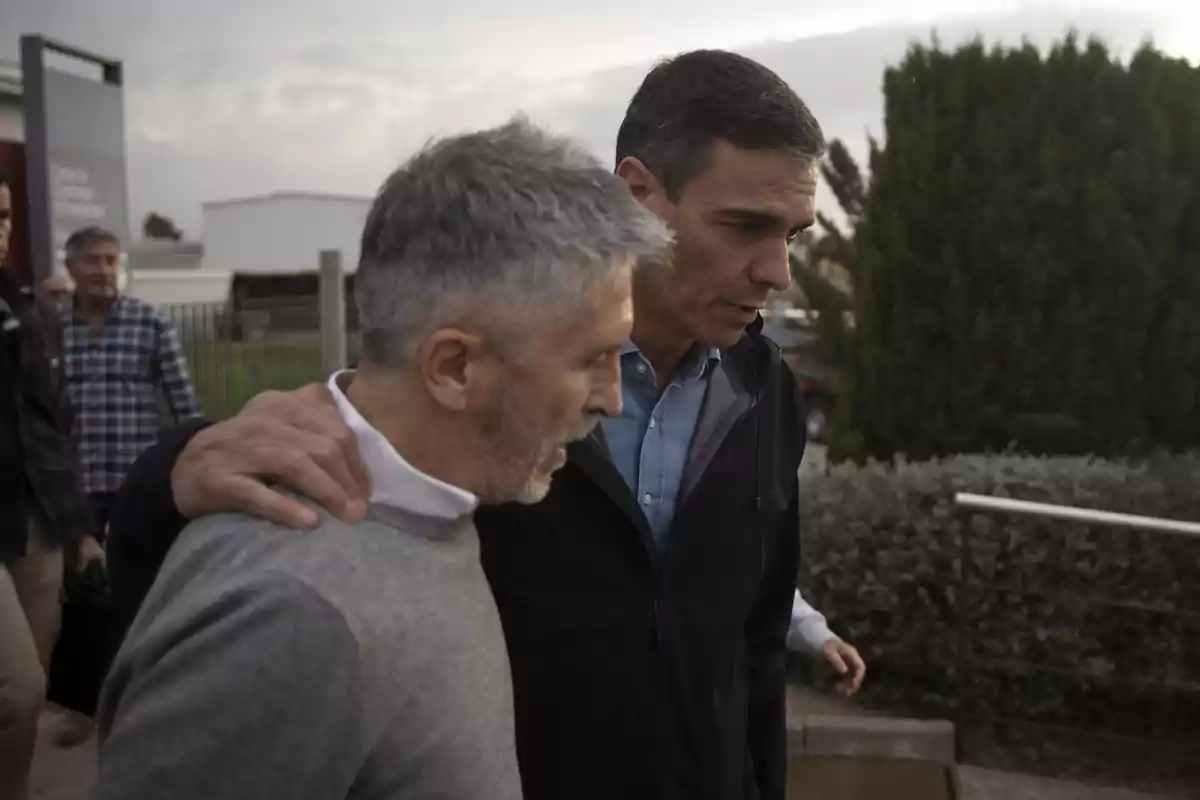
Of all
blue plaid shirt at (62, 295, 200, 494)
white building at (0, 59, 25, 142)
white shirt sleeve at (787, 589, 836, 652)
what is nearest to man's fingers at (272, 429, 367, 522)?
white shirt sleeve at (787, 589, 836, 652)

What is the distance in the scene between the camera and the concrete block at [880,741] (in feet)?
14.5

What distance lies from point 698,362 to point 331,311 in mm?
5286

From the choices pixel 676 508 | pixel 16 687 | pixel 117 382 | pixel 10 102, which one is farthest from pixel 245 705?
pixel 10 102

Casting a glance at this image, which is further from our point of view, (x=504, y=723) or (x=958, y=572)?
(x=958, y=572)

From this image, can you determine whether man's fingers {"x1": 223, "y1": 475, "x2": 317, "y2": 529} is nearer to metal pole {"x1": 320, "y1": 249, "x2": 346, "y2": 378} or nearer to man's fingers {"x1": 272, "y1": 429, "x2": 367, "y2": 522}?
man's fingers {"x1": 272, "y1": 429, "x2": 367, "y2": 522}

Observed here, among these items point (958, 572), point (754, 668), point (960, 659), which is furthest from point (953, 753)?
point (754, 668)

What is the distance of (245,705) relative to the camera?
0.94 metres

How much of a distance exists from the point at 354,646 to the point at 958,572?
153 inches

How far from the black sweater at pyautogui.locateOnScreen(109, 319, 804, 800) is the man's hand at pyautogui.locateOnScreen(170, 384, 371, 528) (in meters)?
0.20

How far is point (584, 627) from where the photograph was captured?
1533mm

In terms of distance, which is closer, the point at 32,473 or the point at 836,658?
the point at 836,658

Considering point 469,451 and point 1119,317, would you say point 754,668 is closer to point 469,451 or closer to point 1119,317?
point 469,451

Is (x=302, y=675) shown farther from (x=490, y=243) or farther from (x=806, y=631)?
(x=806, y=631)

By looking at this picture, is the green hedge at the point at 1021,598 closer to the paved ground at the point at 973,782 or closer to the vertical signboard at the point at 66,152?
the paved ground at the point at 973,782
